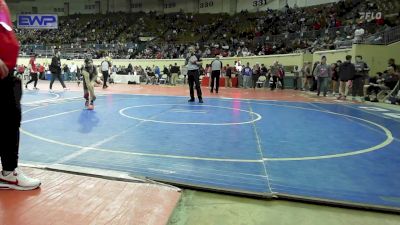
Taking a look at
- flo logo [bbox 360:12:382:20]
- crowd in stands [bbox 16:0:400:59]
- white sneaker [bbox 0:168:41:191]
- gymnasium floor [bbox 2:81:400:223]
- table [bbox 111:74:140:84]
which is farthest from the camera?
table [bbox 111:74:140:84]

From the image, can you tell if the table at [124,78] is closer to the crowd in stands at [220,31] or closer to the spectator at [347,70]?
the crowd in stands at [220,31]

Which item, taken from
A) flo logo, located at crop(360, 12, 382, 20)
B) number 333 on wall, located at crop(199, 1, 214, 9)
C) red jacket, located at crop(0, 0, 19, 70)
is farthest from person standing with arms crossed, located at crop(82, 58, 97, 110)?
number 333 on wall, located at crop(199, 1, 214, 9)

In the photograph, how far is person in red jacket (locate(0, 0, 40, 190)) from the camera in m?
2.78

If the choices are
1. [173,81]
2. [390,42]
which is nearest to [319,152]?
[390,42]

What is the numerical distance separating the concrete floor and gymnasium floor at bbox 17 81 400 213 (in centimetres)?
12

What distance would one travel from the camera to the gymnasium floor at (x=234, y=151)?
11.7 feet

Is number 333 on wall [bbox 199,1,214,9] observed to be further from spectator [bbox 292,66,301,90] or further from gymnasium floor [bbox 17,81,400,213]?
gymnasium floor [bbox 17,81,400,213]

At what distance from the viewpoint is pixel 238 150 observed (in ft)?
16.5

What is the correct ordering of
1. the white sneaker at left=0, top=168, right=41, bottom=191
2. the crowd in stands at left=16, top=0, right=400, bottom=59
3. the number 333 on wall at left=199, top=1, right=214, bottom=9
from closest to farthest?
the white sneaker at left=0, top=168, right=41, bottom=191 → the crowd in stands at left=16, top=0, right=400, bottom=59 → the number 333 on wall at left=199, top=1, right=214, bottom=9

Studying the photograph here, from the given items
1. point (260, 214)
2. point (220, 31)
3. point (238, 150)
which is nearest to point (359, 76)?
point (238, 150)

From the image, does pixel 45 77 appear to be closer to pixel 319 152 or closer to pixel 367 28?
pixel 367 28

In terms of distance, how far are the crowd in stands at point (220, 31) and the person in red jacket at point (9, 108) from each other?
58.0 ft

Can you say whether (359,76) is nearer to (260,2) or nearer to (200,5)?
(260,2)

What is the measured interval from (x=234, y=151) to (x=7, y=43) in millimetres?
3177
